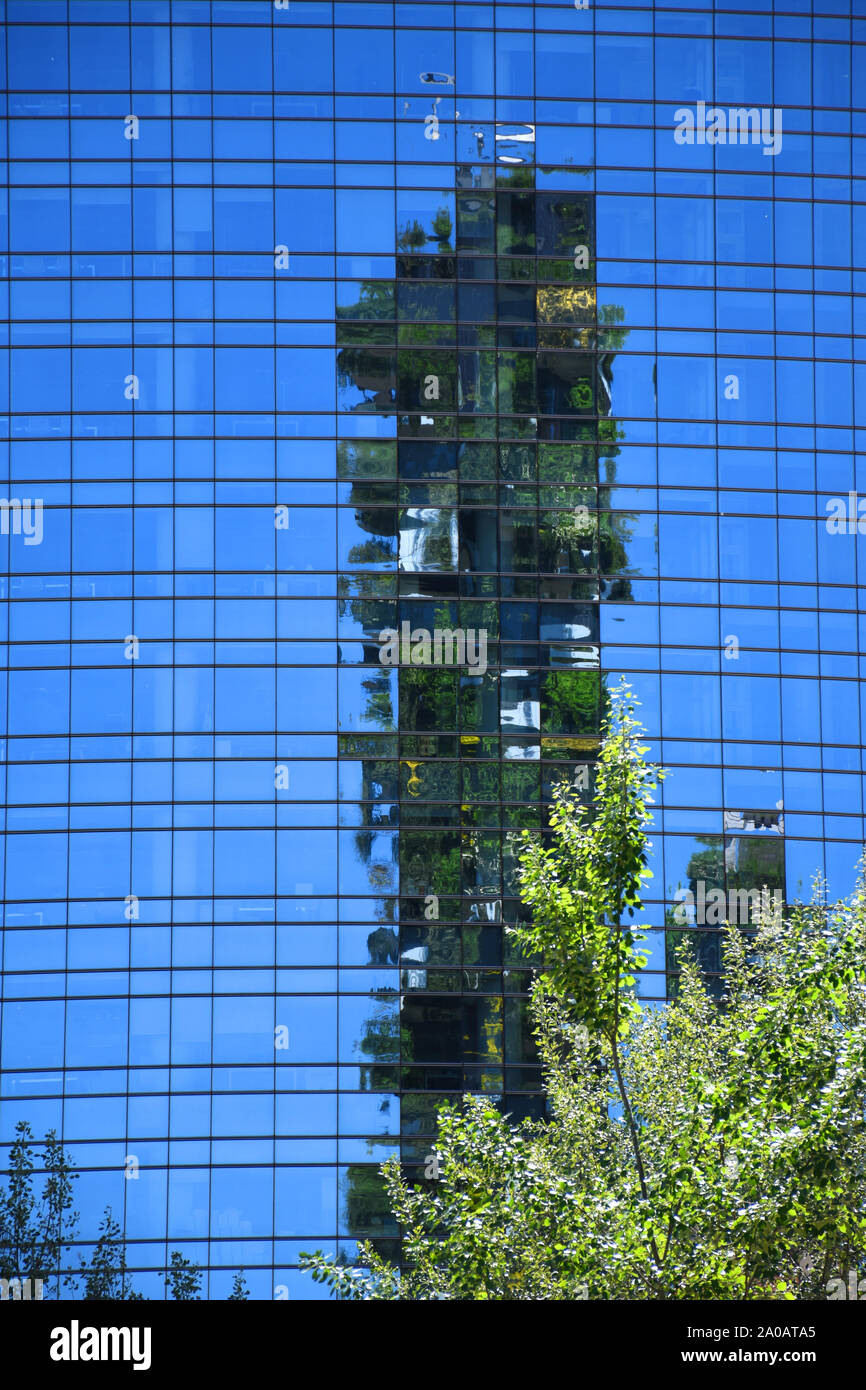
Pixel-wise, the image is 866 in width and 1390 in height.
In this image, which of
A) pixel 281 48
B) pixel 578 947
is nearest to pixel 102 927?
pixel 281 48

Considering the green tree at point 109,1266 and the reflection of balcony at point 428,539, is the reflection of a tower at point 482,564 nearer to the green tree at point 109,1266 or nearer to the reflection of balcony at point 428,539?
the reflection of balcony at point 428,539

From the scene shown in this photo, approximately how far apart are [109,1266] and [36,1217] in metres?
2.68

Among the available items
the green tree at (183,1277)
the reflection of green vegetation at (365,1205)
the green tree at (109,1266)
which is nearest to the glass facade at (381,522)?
the reflection of green vegetation at (365,1205)

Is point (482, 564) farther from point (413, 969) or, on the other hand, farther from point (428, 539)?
point (413, 969)

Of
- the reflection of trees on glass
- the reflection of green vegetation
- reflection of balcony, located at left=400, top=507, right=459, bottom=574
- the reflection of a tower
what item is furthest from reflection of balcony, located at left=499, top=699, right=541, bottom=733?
the reflection of green vegetation

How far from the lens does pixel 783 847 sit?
1746 inches

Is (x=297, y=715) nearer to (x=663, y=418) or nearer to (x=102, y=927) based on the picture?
(x=102, y=927)

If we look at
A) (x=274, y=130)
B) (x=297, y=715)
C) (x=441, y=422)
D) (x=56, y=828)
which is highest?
(x=274, y=130)

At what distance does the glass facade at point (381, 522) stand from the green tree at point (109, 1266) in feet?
4.80

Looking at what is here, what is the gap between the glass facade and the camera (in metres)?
42.6

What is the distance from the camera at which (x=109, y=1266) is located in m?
40.4
